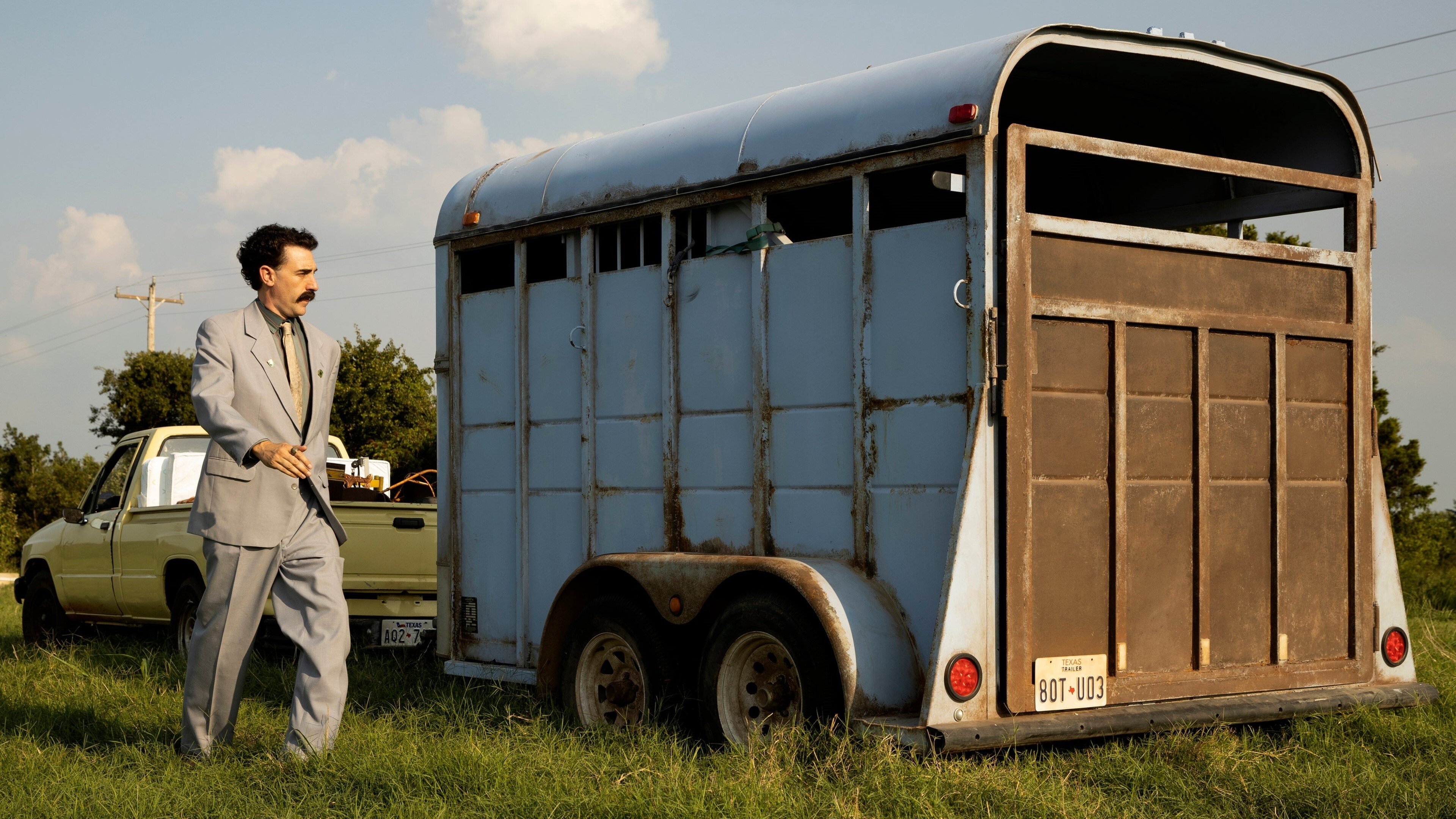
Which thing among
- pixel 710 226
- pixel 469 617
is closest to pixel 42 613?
pixel 469 617

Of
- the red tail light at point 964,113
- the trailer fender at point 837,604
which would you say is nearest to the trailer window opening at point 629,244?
the trailer fender at point 837,604

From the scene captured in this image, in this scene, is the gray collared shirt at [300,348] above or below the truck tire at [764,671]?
above

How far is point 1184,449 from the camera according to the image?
5.86 m

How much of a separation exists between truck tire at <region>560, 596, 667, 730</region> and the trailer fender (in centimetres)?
12

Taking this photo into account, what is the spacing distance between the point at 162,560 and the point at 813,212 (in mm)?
6541

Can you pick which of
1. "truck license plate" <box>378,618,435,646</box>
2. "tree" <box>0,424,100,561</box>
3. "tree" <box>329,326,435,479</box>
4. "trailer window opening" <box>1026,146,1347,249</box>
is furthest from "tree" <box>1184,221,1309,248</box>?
"tree" <box>0,424,100,561</box>

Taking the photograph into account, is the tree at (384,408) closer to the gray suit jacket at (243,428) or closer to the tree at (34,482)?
the tree at (34,482)

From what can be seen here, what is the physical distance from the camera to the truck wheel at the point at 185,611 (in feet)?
33.6

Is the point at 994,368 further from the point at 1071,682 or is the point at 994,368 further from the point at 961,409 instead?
the point at 1071,682

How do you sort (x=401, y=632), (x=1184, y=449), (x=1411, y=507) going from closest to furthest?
(x=1184, y=449), (x=401, y=632), (x=1411, y=507)

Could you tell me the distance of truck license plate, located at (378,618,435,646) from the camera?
30.2 feet

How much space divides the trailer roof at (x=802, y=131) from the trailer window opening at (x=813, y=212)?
184 millimetres

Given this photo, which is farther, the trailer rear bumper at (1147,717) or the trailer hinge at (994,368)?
the trailer hinge at (994,368)

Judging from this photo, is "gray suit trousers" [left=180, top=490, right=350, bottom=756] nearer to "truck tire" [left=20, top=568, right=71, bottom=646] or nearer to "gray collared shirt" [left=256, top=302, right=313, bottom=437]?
"gray collared shirt" [left=256, top=302, right=313, bottom=437]
